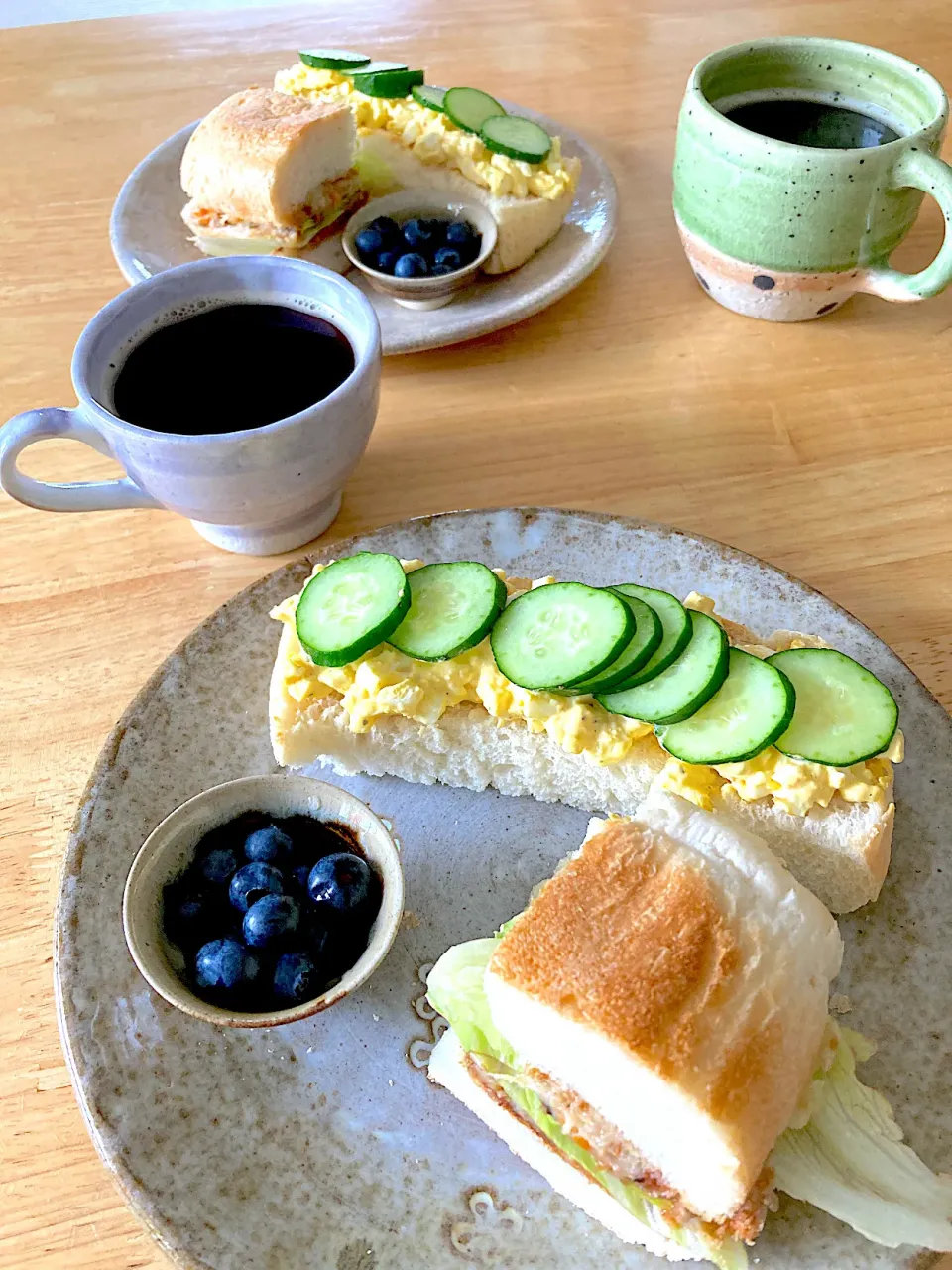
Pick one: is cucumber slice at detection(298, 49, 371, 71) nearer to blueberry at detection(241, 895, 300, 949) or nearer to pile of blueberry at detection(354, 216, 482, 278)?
pile of blueberry at detection(354, 216, 482, 278)

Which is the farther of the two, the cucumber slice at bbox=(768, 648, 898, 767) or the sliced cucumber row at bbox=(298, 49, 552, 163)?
the sliced cucumber row at bbox=(298, 49, 552, 163)

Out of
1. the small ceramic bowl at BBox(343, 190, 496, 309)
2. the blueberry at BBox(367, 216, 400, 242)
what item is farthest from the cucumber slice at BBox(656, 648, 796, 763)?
the blueberry at BBox(367, 216, 400, 242)

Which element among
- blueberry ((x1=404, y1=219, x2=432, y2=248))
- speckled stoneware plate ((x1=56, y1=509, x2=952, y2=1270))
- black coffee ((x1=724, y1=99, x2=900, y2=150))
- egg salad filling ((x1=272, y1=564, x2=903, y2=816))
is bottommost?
speckled stoneware plate ((x1=56, y1=509, x2=952, y2=1270))

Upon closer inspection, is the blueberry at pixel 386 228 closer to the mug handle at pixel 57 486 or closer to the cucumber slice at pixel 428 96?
the cucumber slice at pixel 428 96

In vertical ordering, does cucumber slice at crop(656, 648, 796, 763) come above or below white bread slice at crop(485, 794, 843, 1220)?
above

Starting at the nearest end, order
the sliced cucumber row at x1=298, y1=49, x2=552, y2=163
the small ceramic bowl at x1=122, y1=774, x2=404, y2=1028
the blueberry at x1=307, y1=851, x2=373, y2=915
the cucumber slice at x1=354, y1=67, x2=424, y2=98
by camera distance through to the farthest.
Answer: the small ceramic bowl at x1=122, y1=774, x2=404, y2=1028
the blueberry at x1=307, y1=851, x2=373, y2=915
the sliced cucumber row at x1=298, y1=49, x2=552, y2=163
the cucumber slice at x1=354, y1=67, x2=424, y2=98

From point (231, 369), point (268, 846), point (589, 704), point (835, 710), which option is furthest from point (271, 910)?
point (231, 369)
